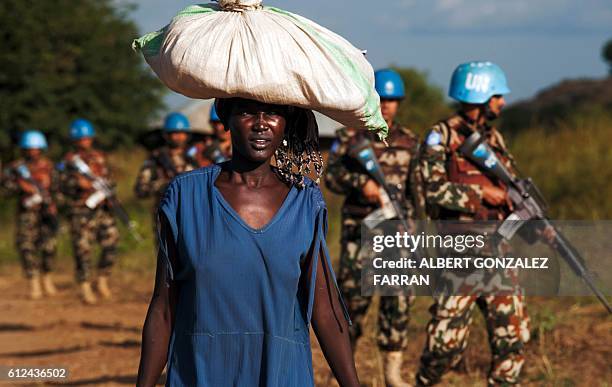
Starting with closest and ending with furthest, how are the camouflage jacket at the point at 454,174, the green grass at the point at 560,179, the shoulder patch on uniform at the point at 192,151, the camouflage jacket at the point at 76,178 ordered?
the camouflage jacket at the point at 454,174
the shoulder patch on uniform at the point at 192,151
the camouflage jacket at the point at 76,178
the green grass at the point at 560,179

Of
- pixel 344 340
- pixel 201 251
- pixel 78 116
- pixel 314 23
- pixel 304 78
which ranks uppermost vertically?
pixel 78 116

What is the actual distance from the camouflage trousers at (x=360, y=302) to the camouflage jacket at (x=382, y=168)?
6.4 inches

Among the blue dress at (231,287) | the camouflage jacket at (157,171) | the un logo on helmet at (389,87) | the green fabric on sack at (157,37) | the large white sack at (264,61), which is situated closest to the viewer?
the large white sack at (264,61)

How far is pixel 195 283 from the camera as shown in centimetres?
307

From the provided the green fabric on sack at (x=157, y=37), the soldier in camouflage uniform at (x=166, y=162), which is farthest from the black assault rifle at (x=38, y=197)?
the green fabric on sack at (x=157, y=37)

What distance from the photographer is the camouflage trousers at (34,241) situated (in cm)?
1323

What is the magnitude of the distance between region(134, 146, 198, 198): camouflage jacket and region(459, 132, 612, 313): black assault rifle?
4674mm

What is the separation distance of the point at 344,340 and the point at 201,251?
56cm

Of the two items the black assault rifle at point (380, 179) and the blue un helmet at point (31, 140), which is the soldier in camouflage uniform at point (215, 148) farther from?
the blue un helmet at point (31, 140)

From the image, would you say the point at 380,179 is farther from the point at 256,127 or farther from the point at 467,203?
the point at 256,127

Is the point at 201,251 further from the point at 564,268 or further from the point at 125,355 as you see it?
the point at 564,268

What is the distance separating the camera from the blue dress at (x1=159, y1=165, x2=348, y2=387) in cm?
304

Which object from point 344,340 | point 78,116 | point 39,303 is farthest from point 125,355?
point 78,116

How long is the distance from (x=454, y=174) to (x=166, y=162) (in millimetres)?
4720
